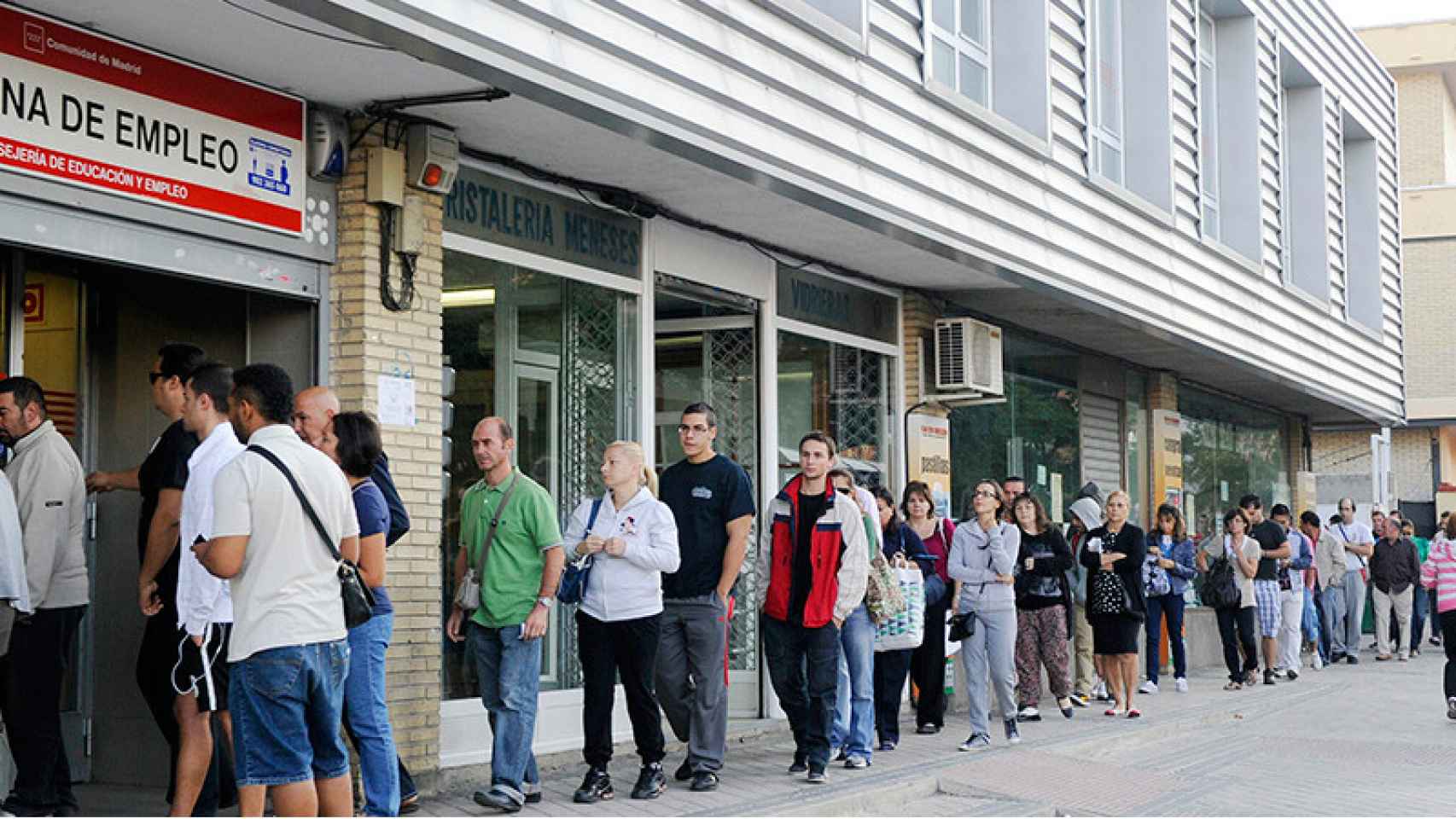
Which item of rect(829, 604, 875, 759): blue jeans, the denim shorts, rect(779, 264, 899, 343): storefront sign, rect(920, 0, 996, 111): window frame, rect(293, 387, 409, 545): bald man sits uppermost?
rect(920, 0, 996, 111): window frame

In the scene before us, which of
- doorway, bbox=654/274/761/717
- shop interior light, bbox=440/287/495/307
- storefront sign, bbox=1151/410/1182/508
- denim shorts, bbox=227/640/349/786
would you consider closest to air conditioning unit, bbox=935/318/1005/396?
doorway, bbox=654/274/761/717

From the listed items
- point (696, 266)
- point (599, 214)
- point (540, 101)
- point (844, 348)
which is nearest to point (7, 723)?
point (540, 101)

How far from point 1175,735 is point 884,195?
5117 millimetres

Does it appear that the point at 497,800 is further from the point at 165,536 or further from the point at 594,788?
the point at 165,536

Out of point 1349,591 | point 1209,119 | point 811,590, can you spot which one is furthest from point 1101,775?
point 1349,591

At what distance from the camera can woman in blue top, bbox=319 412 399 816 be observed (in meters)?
7.46

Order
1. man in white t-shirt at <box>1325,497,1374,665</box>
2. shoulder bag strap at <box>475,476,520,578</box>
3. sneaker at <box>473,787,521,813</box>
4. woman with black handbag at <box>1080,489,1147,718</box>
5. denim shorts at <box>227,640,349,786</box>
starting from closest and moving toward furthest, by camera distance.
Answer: denim shorts at <box>227,640,349,786</box>, sneaker at <box>473,787,521,813</box>, shoulder bag strap at <box>475,476,520,578</box>, woman with black handbag at <box>1080,489,1147,718</box>, man in white t-shirt at <box>1325,497,1374,665</box>

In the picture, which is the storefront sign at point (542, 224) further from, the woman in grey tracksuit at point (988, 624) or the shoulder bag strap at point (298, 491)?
the shoulder bag strap at point (298, 491)

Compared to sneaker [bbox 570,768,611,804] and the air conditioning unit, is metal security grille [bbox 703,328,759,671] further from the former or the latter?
sneaker [bbox 570,768,611,804]

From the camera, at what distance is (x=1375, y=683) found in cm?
1884

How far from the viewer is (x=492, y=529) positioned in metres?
8.52

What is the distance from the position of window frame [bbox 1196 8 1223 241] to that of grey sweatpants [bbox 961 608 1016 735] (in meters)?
8.42

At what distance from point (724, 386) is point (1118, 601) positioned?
153 inches

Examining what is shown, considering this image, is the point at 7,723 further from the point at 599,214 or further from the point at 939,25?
the point at 939,25
